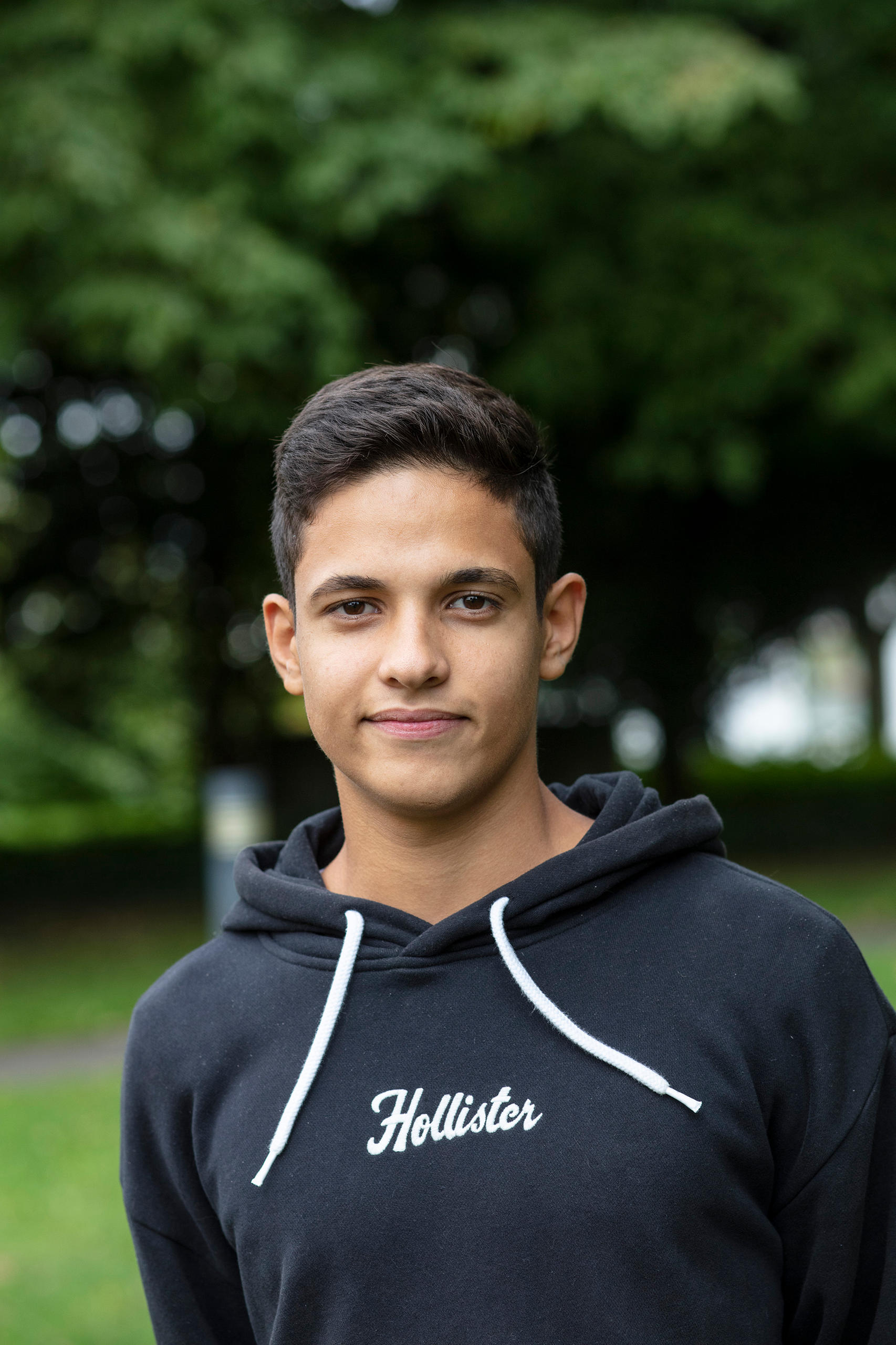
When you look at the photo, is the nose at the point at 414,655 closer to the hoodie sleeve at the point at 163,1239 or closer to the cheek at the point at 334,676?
the cheek at the point at 334,676

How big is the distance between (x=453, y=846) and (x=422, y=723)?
0.22 m

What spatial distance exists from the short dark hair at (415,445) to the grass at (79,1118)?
11.6 feet

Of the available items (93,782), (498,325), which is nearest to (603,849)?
(498,325)

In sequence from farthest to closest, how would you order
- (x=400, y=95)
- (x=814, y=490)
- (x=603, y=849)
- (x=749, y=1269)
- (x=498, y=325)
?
(x=814, y=490), (x=498, y=325), (x=400, y=95), (x=603, y=849), (x=749, y=1269)

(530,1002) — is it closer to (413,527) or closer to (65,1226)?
(413,527)

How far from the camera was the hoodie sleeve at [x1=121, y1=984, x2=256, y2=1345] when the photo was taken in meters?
Result: 1.95

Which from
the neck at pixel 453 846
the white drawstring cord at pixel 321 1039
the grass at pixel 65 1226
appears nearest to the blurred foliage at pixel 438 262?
the grass at pixel 65 1226

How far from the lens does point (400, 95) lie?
830 cm

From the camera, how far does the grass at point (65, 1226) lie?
4.58m

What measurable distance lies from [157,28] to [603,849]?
23.4 ft

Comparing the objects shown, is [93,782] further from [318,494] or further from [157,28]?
[318,494]

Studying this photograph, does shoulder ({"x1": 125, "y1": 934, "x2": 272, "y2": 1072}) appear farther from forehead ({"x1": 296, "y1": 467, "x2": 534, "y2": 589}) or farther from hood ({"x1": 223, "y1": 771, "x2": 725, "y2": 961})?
forehead ({"x1": 296, "y1": 467, "x2": 534, "y2": 589})

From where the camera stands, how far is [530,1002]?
1.75 m

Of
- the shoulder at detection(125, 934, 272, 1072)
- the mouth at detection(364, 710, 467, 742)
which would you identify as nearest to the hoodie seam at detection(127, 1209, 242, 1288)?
the shoulder at detection(125, 934, 272, 1072)
